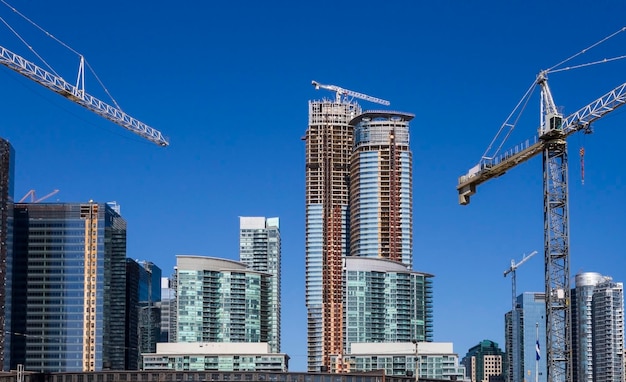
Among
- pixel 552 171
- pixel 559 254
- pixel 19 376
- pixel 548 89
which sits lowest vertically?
pixel 19 376

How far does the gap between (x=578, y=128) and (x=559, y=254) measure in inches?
704

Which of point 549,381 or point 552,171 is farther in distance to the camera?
point 552,171

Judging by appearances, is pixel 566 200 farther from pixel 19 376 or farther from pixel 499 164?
pixel 19 376

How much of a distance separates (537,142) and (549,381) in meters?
36.0

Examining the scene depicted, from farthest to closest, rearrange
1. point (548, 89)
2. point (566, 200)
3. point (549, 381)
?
point (548, 89) → point (566, 200) → point (549, 381)

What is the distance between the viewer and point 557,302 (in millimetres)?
175750

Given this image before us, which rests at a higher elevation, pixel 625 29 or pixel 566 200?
pixel 625 29

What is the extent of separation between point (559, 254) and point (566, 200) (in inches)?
318

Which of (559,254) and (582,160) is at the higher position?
(582,160)

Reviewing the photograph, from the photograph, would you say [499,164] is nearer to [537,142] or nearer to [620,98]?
[537,142]

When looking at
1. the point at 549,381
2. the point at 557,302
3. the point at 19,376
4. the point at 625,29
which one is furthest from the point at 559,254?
the point at 19,376

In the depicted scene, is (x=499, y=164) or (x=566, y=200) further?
(x=499, y=164)

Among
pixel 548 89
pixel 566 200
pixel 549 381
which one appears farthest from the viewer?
pixel 548 89

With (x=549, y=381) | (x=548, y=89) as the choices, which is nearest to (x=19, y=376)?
(x=549, y=381)
